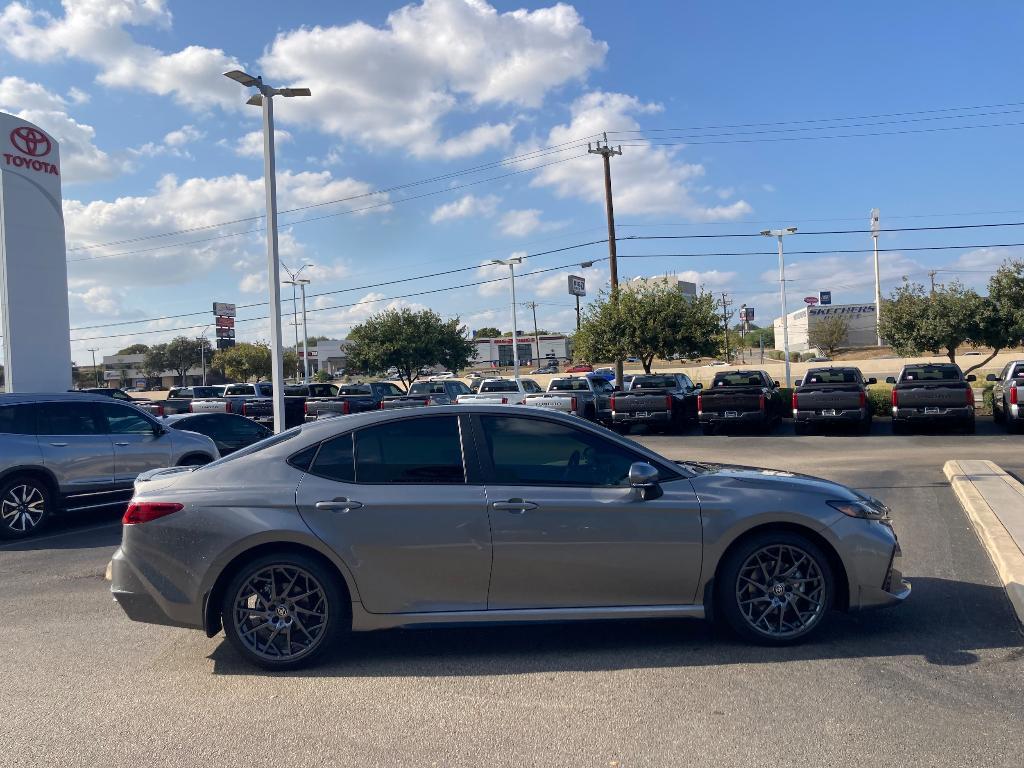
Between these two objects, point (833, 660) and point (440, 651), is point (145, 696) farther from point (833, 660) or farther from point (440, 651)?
point (833, 660)

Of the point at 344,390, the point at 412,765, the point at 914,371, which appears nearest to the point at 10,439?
the point at 412,765

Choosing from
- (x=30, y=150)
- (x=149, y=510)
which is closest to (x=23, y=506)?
(x=149, y=510)

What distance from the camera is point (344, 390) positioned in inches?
1257

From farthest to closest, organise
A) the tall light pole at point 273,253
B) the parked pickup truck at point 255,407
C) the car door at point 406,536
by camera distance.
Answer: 1. the parked pickup truck at point 255,407
2. the tall light pole at point 273,253
3. the car door at point 406,536

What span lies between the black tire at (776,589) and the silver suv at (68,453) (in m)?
8.55

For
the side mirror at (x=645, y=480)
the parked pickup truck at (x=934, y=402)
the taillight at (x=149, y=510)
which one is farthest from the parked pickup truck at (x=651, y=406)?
the taillight at (x=149, y=510)

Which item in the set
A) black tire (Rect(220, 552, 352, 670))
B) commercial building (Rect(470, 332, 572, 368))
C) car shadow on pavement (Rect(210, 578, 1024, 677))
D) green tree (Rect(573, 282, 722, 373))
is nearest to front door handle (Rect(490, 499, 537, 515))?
car shadow on pavement (Rect(210, 578, 1024, 677))

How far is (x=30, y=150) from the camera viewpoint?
1947 cm

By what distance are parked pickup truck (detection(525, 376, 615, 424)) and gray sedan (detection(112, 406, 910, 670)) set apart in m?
17.9

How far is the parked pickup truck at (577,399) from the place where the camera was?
23.7m

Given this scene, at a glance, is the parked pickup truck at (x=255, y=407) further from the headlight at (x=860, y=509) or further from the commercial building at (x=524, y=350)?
the commercial building at (x=524, y=350)

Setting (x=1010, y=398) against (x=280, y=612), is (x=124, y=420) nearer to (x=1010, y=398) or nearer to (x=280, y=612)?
(x=280, y=612)

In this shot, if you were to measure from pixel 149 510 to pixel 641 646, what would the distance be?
126 inches

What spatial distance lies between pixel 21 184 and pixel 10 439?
457 inches
